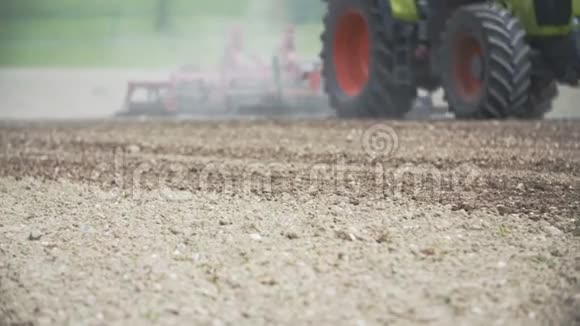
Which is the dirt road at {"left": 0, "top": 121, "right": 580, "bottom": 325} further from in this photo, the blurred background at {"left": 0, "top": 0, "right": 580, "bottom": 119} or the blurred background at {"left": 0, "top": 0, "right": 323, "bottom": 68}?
the blurred background at {"left": 0, "top": 0, "right": 323, "bottom": 68}

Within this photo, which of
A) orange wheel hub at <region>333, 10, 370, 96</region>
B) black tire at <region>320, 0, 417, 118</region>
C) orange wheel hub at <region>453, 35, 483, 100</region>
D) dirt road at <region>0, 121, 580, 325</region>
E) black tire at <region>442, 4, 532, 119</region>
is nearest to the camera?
dirt road at <region>0, 121, 580, 325</region>

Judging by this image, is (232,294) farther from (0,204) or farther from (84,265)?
(0,204)

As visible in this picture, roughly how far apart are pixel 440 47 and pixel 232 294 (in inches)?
258

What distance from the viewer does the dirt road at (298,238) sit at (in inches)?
108

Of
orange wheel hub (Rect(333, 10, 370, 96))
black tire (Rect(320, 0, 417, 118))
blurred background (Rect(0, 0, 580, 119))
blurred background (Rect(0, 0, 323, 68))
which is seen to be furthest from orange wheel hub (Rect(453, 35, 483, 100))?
blurred background (Rect(0, 0, 323, 68))

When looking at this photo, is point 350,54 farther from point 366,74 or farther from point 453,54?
point 453,54

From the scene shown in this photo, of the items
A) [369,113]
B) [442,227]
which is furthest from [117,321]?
[369,113]

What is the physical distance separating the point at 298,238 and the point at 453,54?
18.8ft

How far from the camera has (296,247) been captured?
3.34m

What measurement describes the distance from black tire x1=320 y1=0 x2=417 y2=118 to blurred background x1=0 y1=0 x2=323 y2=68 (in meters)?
8.09

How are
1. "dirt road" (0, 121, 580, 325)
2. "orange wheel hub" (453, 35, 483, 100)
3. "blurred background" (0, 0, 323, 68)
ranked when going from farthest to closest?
"blurred background" (0, 0, 323, 68) → "orange wheel hub" (453, 35, 483, 100) → "dirt road" (0, 121, 580, 325)

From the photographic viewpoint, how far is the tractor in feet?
26.7

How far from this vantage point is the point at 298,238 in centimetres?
347

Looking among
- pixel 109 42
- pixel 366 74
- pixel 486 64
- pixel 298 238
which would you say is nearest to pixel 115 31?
pixel 109 42
